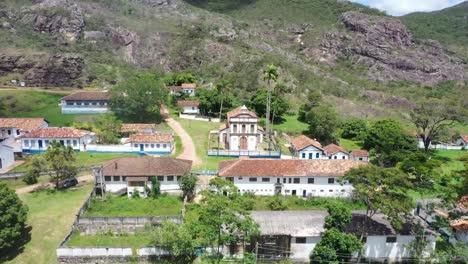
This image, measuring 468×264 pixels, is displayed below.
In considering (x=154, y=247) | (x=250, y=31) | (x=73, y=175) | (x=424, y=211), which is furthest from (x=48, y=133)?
(x=250, y=31)

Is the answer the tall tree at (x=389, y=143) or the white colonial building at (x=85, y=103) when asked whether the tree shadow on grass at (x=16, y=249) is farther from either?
the tall tree at (x=389, y=143)

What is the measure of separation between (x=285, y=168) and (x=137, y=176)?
671 inches

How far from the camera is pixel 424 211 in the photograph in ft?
118

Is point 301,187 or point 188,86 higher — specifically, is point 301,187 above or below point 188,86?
below

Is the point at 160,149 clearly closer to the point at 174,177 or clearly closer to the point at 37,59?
the point at 174,177

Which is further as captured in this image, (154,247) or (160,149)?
(160,149)

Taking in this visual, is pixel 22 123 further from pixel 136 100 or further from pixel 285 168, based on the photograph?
pixel 285 168

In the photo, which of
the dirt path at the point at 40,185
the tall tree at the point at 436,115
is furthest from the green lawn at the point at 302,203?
the tall tree at the point at 436,115

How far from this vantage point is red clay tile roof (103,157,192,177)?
39500 millimetres

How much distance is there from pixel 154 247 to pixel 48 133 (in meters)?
31.8

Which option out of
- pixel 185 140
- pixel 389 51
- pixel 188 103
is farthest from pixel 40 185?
pixel 389 51

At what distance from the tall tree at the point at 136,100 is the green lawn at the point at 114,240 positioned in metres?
35.5

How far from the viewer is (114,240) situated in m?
32.1

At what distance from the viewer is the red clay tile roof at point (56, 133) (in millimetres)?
51156
